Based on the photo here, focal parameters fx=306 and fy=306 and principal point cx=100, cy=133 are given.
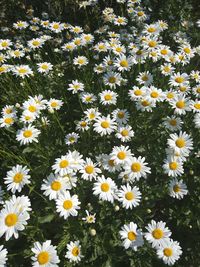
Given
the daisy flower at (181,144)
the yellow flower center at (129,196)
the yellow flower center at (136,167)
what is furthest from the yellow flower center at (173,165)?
the yellow flower center at (129,196)

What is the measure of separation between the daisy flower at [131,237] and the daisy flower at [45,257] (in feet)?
2.52

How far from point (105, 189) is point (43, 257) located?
1.05 m

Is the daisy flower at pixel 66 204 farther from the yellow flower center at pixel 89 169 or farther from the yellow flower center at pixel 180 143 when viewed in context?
the yellow flower center at pixel 180 143

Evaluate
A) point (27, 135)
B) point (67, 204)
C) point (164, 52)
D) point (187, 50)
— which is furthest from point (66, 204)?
point (187, 50)

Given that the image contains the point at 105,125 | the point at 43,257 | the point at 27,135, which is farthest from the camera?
the point at 105,125

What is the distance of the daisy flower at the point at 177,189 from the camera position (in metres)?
3.98

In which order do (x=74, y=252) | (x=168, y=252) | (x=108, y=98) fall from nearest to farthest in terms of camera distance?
(x=168, y=252) < (x=74, y=252) < (x=108, y=98)

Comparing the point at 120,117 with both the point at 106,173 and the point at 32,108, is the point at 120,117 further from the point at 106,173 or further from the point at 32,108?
the point at 32,108

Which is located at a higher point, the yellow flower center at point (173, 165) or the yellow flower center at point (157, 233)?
the yellow flower center at point (173, 165)

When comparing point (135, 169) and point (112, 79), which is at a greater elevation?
point (112, 79)

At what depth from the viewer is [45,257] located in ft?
10.5

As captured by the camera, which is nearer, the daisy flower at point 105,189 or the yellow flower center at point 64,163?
the daisy flower at point 105,189

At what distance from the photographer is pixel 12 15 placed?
825cm

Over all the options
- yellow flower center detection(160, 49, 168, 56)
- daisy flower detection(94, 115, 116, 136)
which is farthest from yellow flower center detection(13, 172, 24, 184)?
yellow flower center detection(160, 49, 168, 56)
